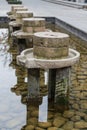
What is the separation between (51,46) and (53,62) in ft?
0.96

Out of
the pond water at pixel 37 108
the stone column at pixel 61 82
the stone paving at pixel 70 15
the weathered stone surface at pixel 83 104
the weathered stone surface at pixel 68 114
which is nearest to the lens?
the pond water at pixel 37 108

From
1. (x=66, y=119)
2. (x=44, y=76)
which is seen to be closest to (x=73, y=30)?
(x=44, y=76)

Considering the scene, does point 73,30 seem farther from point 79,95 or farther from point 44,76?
point 79,95

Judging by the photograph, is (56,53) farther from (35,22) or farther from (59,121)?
(35,22)

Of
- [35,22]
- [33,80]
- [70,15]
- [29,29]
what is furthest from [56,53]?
[70,15]

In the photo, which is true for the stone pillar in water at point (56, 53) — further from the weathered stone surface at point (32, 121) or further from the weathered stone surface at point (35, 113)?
the weathered stone surface at point (32, 121)

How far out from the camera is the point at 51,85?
5543mm

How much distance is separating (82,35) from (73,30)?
4.63ft

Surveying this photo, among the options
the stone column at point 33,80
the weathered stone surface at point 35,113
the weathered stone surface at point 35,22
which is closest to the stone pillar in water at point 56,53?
the stone column at point 33,80

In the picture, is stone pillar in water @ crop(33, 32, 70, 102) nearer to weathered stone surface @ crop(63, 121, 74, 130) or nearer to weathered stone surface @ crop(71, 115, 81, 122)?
weathered stone surface @ crop(71, 115, 81, 122)

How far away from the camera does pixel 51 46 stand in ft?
17.0

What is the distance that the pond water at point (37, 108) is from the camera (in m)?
4.88

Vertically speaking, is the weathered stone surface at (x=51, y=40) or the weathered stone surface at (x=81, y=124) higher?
the weathered stone surface at (x=51, y=40)

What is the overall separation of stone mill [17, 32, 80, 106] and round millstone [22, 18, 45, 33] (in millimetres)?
2397
